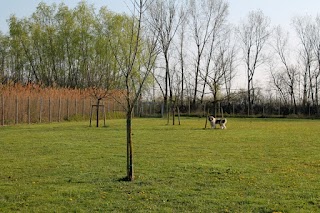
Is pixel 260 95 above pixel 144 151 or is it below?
above

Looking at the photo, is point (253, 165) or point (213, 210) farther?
point (253, 165)

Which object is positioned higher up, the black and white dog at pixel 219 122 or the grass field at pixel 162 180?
the black and white dog at pixel 219 122

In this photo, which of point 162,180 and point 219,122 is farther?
point 219,122

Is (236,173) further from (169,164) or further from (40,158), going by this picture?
(40,158)

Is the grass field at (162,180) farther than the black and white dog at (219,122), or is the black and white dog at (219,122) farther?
the black and white dog at (219,122)

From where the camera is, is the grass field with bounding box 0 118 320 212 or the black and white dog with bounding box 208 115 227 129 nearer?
the grass field with bounding box 0 118 320 212

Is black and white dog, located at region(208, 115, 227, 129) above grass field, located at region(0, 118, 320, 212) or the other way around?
above

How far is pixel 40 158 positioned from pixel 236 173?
4.64m

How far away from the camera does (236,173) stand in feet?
24.3

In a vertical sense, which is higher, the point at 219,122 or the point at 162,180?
the point at 219,122

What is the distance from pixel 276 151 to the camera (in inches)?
432

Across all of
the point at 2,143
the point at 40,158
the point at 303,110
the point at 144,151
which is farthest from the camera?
the point at 303,110

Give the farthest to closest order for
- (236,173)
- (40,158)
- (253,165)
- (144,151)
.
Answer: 1. (144,151)
2. (40,158)
3. (253,165)
4. (236,173)

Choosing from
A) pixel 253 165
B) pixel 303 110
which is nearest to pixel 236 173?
pixel 253 165
